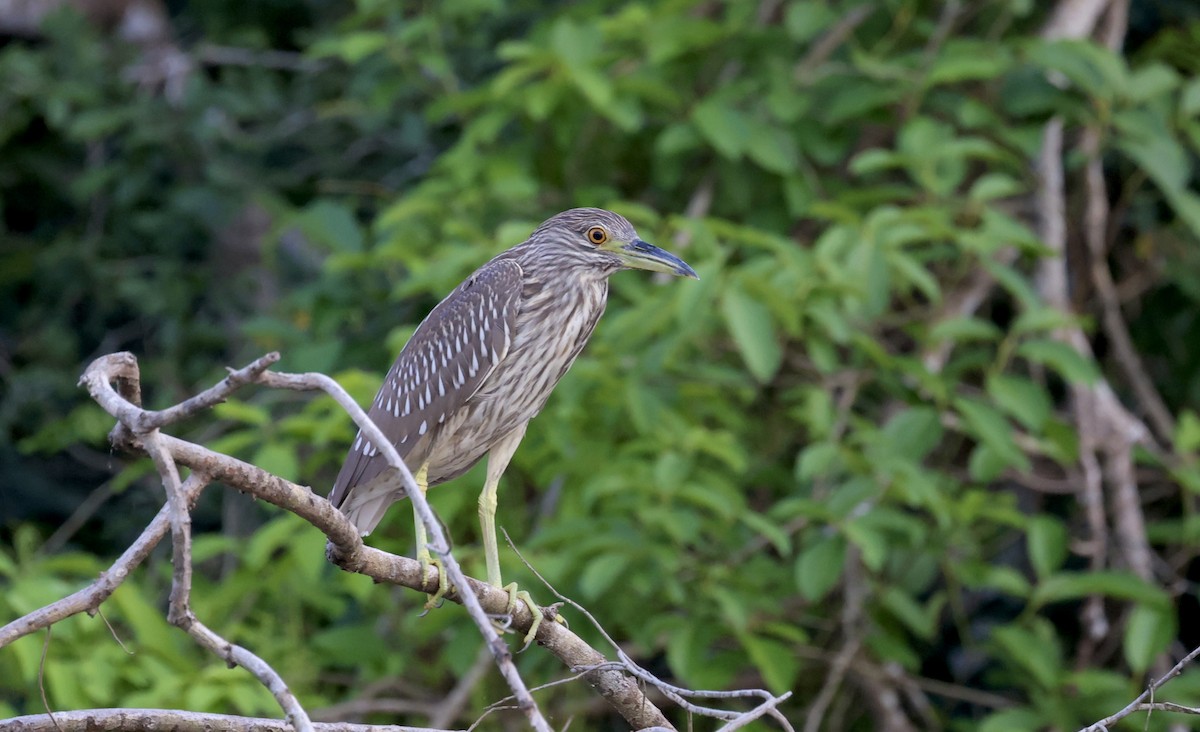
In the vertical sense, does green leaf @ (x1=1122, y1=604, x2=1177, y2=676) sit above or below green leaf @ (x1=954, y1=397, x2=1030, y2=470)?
below

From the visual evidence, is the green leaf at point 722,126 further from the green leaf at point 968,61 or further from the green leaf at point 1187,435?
the green leaf at point 1187,435

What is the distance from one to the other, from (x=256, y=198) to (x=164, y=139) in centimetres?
49

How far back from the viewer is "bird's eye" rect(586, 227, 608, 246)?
3.54 m

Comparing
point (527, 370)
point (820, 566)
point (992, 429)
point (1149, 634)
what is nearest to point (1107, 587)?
point (1149, 634)

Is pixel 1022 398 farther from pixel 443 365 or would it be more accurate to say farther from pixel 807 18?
pixel 443 365

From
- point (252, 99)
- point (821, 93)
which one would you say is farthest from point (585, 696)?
point (252, 99)

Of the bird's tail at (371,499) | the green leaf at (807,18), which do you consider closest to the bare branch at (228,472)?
the bird's tail at (371,499)

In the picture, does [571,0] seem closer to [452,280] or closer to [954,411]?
[452,280]

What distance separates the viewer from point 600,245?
139 inches

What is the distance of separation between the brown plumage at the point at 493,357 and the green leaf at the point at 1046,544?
1773 mm

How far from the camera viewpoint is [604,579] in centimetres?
400

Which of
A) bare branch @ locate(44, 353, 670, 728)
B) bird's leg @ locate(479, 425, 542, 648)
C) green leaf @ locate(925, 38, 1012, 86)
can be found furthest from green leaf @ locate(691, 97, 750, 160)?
bare branch @ locate(44, 353, 670, 728)

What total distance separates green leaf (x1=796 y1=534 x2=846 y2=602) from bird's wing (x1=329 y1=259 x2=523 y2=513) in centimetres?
137

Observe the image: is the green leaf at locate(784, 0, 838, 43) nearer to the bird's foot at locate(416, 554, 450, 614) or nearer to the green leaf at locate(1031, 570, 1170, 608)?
the green leaf at locate(1031, 570, 1170, 608)
